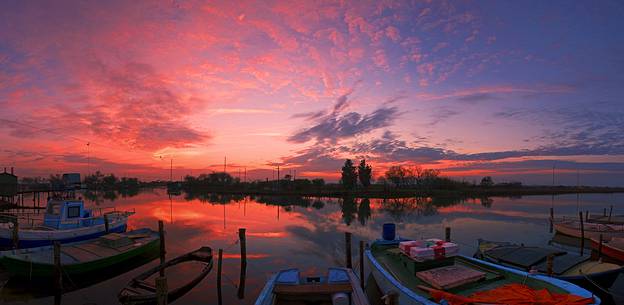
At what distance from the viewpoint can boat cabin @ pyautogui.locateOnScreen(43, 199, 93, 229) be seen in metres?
25.1

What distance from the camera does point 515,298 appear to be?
361 inches

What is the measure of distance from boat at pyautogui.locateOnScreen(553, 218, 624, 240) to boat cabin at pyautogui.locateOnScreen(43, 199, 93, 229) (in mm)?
44348

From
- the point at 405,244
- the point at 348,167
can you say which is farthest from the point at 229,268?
the point at 348,167

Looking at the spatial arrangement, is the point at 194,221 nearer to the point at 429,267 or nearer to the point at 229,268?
the point at 229,268

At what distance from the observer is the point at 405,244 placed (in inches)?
508

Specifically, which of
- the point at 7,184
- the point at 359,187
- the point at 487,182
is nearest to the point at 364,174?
the point at 359,187

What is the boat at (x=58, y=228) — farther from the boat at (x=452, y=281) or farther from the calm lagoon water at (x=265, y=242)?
the boat at (x=452, y=281)

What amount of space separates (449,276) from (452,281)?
0.47 m

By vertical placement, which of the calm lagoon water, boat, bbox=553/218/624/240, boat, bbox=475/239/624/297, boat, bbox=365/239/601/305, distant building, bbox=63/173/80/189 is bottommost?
the calm lagoon water

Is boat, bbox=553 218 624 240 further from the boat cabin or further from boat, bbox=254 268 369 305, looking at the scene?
the boat cabin

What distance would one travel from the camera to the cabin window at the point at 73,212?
2562 cm

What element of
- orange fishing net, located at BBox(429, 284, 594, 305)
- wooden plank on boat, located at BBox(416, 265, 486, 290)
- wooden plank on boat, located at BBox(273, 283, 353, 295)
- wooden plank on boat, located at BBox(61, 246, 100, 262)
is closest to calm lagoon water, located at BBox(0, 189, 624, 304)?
wooden plank on boat, located at BBox(61, 246, 100, 262)

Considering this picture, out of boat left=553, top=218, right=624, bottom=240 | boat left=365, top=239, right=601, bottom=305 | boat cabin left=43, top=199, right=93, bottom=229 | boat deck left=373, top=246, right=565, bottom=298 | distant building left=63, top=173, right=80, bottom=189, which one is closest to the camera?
boat left=365, top=239, right=601, bottom=305

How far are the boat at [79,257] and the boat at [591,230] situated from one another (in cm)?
3790
